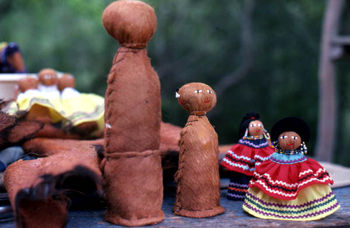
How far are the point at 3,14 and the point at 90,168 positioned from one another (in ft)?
16.8

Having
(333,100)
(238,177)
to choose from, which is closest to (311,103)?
(333,100)

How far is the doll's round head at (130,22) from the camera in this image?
3.87ft

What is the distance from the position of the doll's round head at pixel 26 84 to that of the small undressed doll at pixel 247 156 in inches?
44.2

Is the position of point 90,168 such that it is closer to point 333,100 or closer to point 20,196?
point 20,196

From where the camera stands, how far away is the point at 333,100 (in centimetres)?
396

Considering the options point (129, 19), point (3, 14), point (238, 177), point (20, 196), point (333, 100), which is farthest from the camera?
point (3, 14)

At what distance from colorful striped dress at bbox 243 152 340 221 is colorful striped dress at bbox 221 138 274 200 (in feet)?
0.42

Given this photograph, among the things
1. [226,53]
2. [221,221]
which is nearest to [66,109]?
[221,221]

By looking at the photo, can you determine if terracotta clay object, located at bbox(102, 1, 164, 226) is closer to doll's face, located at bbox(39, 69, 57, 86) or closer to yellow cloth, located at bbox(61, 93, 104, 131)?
yellow cloth, located at bbox(61, 93, 104, 131)

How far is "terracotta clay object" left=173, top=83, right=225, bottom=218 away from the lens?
131cm

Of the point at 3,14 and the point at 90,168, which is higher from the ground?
the point at 3,14

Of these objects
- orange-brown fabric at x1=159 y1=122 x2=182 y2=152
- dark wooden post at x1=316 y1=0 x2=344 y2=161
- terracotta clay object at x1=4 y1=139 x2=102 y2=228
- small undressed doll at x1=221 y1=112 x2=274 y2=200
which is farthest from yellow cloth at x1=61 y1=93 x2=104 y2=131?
dark wooden post at x1=316 y1=0 x2=344 y2=161

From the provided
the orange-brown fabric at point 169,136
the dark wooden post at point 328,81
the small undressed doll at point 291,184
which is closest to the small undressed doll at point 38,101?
the orange-brown fabric at point 169,136

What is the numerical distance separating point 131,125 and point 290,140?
1.67 feet
